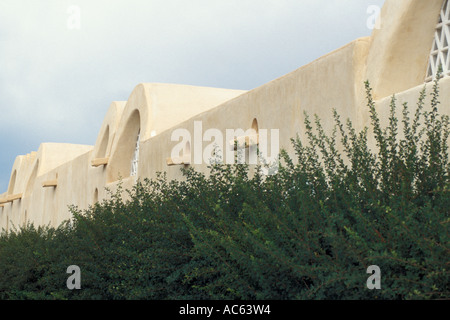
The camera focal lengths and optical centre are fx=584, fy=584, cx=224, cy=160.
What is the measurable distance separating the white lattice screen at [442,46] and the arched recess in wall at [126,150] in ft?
40.7

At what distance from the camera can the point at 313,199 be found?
193 inches

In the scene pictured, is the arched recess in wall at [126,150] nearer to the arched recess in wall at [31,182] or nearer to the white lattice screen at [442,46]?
the white lattice screen at [442,46]

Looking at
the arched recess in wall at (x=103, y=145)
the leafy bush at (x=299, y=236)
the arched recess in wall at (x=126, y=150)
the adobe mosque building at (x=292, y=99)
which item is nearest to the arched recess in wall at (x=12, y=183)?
the adobe mosque building at (x=292, y=99)

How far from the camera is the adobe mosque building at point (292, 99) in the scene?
25.0ft

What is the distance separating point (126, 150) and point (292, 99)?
33.9ft

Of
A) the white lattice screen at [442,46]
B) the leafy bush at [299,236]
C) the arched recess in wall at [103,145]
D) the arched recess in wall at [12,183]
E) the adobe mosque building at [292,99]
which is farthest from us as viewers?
the arched recess in wall at [12,183]

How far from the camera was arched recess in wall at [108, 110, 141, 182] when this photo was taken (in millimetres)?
18844

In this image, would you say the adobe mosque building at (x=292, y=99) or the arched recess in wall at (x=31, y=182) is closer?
the adobe mosque building at (x=292, y=99)

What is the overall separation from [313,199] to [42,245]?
5439 millimetres

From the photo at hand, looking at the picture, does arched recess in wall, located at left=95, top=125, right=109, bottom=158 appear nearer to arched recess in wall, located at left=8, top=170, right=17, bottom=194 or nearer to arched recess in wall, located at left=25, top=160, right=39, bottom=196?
arched recess in wall, located at left=25, top=160, right=39, bottom=196

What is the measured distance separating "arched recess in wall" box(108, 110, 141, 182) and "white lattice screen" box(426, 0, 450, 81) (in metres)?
12.4

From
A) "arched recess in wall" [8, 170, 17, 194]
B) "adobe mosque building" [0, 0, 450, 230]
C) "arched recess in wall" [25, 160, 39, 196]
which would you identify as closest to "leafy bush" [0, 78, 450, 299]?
"adobe mosque building" [0, 0, 450, 230]

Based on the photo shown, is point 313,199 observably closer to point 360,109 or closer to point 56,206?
point 360,109
